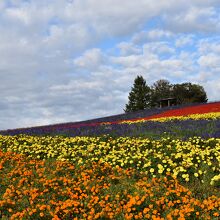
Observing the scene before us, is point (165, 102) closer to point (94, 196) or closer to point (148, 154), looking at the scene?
point (148, 154)

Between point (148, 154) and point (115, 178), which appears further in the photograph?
point (148, 154)

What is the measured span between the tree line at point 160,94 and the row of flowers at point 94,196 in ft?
138

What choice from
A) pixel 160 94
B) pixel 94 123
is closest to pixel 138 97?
pixel 160 94

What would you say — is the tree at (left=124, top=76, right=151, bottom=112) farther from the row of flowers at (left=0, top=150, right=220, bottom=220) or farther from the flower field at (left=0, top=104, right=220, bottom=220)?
the row of flowers at (left=0, top=150, right=220, bottom=220)

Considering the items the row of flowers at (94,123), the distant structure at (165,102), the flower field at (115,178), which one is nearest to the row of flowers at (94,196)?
the flower field at (115,178)

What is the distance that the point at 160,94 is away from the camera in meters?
57.7

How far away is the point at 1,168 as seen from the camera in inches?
451

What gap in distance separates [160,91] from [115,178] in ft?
164

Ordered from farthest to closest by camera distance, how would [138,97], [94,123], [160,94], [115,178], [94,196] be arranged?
[160,94] → [138,97] → [94,123] → [115,178] → [94,196]

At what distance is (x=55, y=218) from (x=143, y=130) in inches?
398

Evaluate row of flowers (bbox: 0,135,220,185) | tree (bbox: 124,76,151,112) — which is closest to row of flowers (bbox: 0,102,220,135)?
row of flowers (bbox: 0,135,220,185)

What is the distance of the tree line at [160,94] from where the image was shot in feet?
175

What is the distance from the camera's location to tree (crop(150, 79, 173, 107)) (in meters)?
56.8

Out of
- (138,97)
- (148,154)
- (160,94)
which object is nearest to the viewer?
(148,154)
